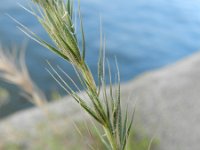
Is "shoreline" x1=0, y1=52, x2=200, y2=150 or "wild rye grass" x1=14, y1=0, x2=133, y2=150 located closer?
"wild rye grass" x1=14, y1=0, x2=133, y2=150

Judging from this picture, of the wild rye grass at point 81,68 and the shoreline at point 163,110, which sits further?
the shoreline at point 163,110

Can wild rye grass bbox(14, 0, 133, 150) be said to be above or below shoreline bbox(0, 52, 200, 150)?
above

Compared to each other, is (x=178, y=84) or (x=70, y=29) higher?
(x=70, y=29)

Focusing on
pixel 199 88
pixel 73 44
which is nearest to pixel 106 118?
pixel 73 44

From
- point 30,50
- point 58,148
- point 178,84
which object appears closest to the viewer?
point 58,148

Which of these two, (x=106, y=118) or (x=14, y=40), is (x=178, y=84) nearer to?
(x=14, y=40)

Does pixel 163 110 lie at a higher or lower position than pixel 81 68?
lower

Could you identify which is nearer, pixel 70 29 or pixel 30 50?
pixel 70 29

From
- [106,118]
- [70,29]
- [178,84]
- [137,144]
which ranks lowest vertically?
[137,144]

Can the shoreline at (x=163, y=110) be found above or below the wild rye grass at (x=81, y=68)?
below

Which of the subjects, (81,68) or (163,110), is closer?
(81,68)

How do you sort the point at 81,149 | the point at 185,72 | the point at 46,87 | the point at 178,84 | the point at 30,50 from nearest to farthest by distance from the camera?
the point at 81,149 < the point at 178,84 < the point at 185,72 < the point at 46,87 < the point at 30,50
